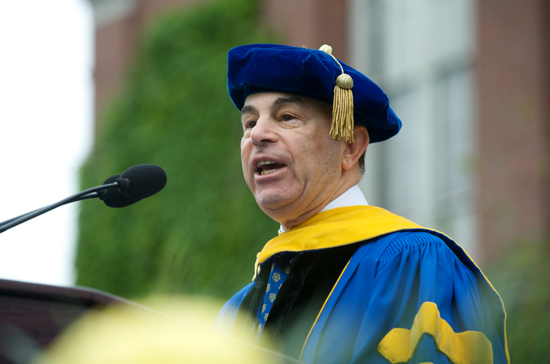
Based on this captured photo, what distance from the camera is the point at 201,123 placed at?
10.1m

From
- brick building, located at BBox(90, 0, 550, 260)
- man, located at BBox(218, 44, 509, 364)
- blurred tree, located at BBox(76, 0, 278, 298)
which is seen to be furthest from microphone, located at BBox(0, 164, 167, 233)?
blurred tree, located at BBox(76, 0, 278, 298)

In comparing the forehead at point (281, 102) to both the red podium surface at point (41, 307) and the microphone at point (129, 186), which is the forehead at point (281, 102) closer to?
the microphone at point (129, 186)

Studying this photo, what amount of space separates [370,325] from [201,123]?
775 centimetres

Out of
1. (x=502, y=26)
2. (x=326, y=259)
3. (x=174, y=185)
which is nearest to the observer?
(x=326, y=259)

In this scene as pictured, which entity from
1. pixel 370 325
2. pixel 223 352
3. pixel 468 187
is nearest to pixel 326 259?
pixel 370 325

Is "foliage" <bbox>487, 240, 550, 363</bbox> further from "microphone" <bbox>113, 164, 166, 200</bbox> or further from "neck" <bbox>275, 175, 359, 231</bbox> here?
"microphone" <bbox>113, 164, 166, 200</bbox>

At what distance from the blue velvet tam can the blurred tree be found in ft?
17.7

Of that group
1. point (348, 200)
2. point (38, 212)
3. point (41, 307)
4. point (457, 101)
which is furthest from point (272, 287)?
point (457, 101)

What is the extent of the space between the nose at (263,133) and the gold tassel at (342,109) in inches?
8.9

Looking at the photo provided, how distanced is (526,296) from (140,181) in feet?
12.5

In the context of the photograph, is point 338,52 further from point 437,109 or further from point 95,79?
point 95,79

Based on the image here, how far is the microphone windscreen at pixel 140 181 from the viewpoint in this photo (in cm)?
259

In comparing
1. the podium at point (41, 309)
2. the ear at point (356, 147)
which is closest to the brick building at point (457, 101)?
the ear at point (356, 147)

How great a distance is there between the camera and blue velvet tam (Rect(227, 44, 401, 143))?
3.08 m
